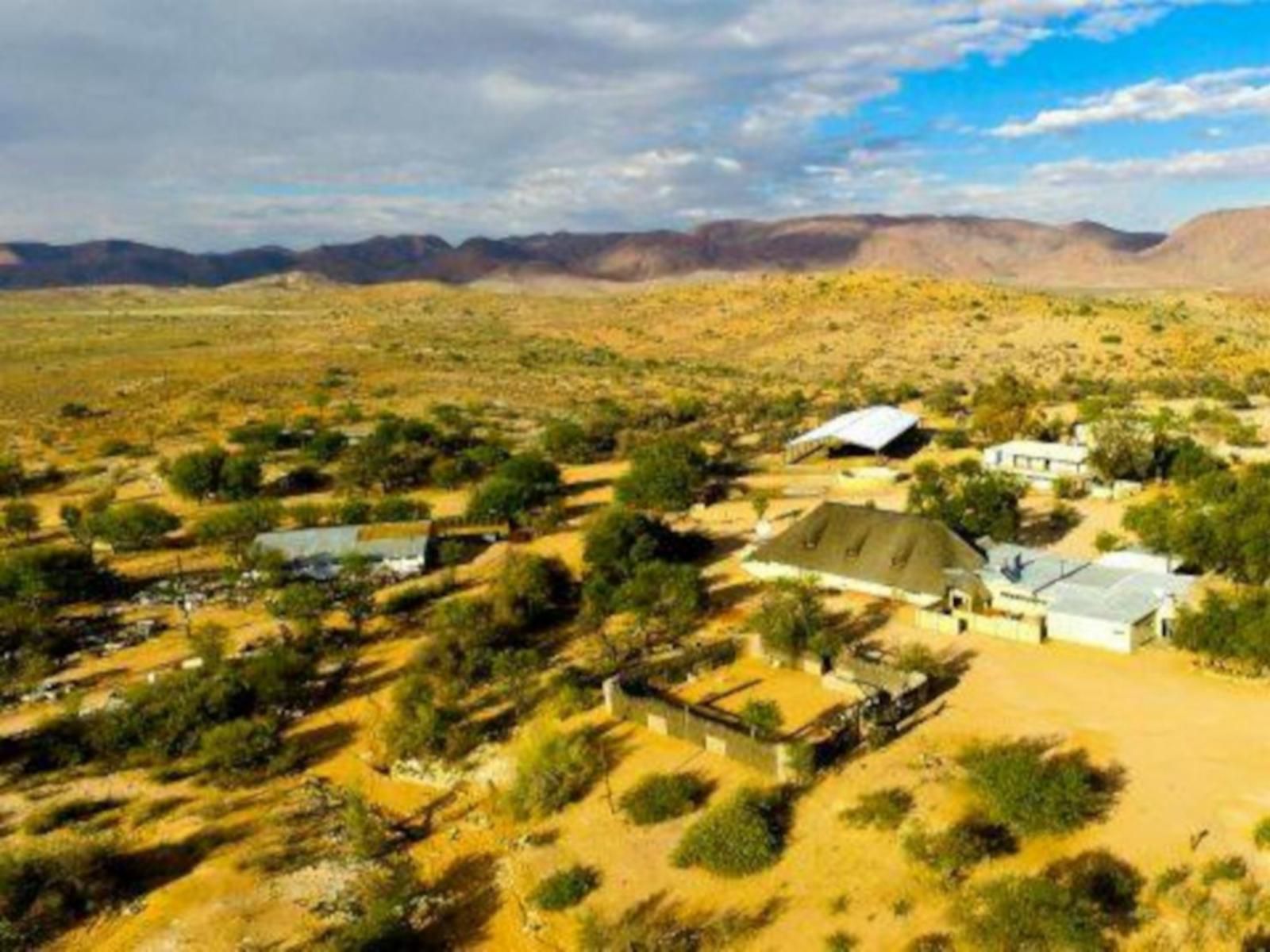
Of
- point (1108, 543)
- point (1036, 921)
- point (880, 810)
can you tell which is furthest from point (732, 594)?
point (1036, 921)

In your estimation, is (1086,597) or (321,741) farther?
(1086,597)

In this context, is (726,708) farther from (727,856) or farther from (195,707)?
(195,707)

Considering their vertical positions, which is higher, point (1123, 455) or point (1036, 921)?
point (1123, 455)

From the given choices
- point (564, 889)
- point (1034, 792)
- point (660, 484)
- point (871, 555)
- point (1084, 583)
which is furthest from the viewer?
point (660, 484)

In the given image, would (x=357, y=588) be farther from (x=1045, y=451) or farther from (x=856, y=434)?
(x=1045, y=451)

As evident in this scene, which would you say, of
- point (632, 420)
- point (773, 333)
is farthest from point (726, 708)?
point (773, 333)

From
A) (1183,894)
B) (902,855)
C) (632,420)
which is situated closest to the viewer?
(1183,894)
